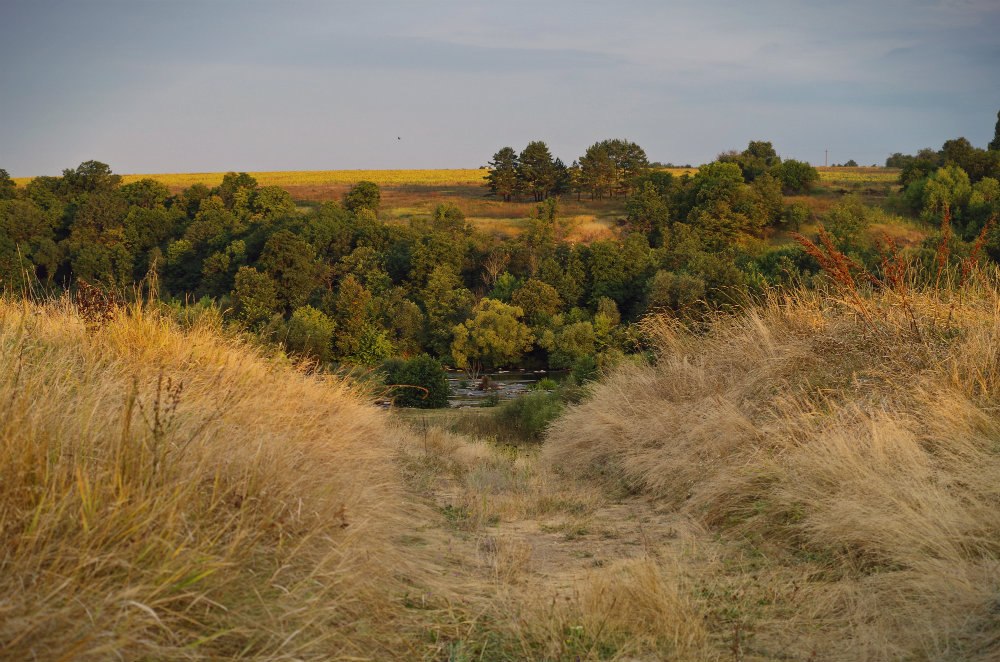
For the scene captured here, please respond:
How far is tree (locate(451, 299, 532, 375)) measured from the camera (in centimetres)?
6006

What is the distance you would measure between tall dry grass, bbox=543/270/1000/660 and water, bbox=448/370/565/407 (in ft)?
92.4

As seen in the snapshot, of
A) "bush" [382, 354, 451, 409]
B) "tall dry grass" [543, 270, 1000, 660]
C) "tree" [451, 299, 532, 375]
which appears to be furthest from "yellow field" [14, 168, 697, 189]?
"tall dry grass" [543, 270, 1000, 660]

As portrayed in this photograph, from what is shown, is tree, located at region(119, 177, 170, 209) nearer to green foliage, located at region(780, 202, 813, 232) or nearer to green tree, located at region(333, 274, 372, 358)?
green tree, located at region(333, 274, 372, 358)

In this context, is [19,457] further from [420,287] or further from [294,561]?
[420,287]

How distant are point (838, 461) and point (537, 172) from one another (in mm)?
100208

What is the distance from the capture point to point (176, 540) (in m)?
3.11

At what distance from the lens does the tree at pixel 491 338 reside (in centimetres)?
6006

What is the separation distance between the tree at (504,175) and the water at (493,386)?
150 feet

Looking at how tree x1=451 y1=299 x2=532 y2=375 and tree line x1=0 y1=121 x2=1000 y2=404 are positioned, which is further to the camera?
tree line x1=0 y1=121 x2=1000 y2=404

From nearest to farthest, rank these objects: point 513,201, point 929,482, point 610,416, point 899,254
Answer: point 929,482 → point 899,254 → point 610,416 → point 513,201

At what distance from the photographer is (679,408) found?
844cm

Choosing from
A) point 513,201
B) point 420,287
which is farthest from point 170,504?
point 513,201

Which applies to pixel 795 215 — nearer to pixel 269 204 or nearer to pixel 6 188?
pixel 269 204

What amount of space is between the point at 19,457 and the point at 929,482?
4.73 metres
